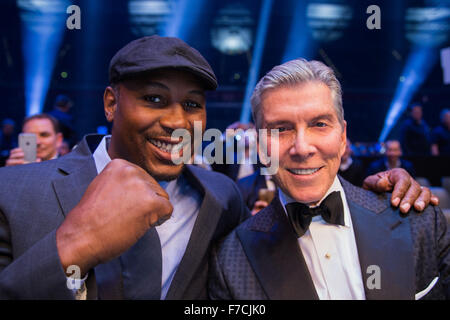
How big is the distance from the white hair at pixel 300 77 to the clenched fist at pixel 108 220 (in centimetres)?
58

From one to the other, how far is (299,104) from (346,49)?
924cm

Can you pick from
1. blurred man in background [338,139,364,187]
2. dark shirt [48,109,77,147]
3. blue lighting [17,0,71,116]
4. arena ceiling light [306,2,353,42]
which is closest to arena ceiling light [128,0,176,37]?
blue lighting [17,0,71,116]

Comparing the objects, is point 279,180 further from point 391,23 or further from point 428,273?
point 391,23

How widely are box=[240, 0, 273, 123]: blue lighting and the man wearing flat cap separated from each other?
24.6ft

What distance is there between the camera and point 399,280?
114 centimetres

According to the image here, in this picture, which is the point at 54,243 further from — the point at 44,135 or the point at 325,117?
the point at 44,135

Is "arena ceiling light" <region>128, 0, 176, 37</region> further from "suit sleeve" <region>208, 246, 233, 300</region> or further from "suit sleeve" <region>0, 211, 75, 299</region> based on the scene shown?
"suit sleeve" <region>0, 211, 75, 299</region>

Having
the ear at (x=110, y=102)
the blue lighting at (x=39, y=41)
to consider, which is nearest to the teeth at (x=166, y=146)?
the ear at (x=110, y=102)

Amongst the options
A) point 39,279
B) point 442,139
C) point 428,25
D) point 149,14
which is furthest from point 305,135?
point 428,25

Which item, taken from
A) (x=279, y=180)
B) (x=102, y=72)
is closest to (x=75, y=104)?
(x=102, y=72)

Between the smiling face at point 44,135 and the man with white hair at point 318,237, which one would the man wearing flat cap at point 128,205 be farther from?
the smiling face at point 44,135

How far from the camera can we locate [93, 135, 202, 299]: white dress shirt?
4.28ft

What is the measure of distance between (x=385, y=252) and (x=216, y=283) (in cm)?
58

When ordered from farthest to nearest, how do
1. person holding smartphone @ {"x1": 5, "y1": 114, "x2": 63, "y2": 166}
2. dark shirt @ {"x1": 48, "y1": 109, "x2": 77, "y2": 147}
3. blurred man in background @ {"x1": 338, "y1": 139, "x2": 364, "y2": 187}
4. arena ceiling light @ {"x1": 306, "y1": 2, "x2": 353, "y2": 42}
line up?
arena ceiling light @ {"x1": 306, "y1": 2, "x2": 353, "y2": 42}
blurred man in background @ {"x1": 338, "y1": 139, "x2": 364, "y2": 187}
dark shirt @ {"x1": 48, "y1": 109, "x2": 77, "y2": 147}
person holding smartphone @ {"x1": 5, "y1": 114, "x2": 63, "y2": 166}
